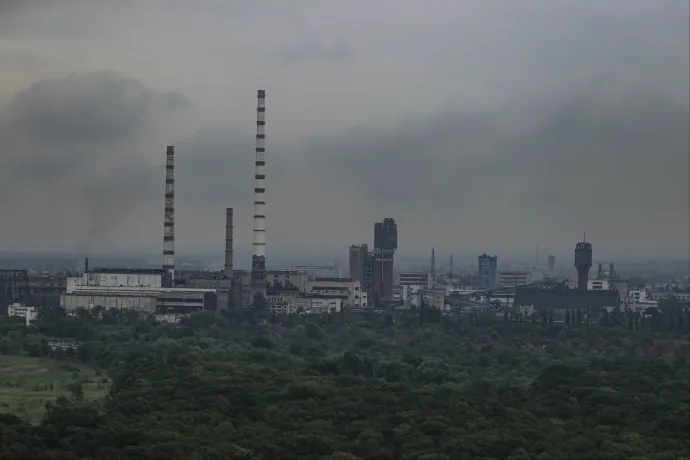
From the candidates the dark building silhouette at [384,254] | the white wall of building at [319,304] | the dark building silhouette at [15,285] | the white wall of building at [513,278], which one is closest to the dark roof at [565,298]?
the dark building silhouette at [384,254]

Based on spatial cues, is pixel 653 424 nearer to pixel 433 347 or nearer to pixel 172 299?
pixel 433 347

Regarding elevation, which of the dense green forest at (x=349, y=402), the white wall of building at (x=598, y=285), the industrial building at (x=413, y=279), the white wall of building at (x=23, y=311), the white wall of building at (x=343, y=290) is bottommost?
the dense green forest at (x=349, y=402)

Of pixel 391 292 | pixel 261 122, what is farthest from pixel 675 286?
pixel 261 122

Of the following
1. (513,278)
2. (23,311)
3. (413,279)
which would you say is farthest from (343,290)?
(513,278)

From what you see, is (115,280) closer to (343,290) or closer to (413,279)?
(343,290)

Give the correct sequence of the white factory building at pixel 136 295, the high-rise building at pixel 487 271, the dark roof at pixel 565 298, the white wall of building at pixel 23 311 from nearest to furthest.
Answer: the white wall of building at pixel 23 311, the white factory building at pixel 136 295, the dark roof at pixel 565 298, the high-rise building at pixel 487 271

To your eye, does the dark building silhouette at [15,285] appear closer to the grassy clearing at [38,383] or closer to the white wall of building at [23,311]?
the white wall of building at [23,311]
